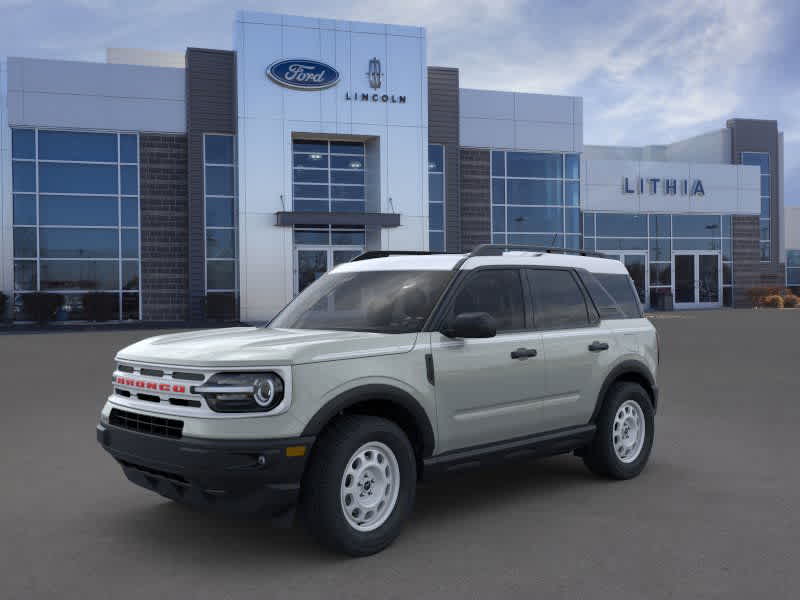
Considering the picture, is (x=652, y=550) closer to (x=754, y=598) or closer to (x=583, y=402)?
(x=754, y=598)

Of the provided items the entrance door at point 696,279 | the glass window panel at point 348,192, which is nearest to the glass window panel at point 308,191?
the glass window panel at point 348,192

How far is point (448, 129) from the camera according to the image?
35.1m

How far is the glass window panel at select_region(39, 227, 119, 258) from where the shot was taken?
3055 cm

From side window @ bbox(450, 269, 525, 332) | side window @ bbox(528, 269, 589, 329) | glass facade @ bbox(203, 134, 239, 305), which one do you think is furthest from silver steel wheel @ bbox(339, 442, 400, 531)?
glass facade @ bbox(203, 134, 239, 305)

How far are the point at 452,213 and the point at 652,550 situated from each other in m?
30.8

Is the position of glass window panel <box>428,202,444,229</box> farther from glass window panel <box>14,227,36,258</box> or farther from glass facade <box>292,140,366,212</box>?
glass window panel <box>14,227,36,258</box>

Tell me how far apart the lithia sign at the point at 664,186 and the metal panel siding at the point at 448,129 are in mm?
10166

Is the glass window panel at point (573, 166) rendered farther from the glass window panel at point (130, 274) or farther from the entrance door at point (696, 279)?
the glass window panel at point (130, 274)

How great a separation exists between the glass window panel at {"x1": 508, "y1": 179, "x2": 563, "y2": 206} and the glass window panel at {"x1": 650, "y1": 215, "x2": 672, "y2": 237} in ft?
22.1

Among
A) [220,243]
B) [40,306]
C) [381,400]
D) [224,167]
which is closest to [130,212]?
[220,243]

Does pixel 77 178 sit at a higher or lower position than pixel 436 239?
higher

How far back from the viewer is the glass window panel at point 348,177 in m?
32.7

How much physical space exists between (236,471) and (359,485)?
2.56 ft

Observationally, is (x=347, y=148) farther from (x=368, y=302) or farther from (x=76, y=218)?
(x=368, y=302)
